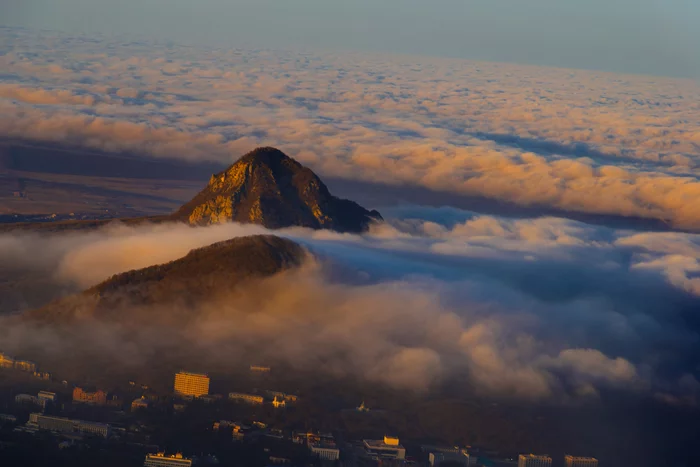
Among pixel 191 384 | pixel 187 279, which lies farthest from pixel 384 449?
pixel 187 279

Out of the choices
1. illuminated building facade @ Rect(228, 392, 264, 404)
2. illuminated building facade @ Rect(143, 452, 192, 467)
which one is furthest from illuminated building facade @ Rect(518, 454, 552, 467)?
illuminated building facade @ Rect(143, 452, 192, 467)

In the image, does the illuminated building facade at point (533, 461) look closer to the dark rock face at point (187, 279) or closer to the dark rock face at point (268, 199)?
the dark rock face at point (187, 279)

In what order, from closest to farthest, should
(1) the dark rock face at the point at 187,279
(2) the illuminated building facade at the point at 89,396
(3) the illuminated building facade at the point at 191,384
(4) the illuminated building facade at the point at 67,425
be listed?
1. (4) the illuminated building facade at the point at 67,425
2. (2) the illuminated building facade at the point at 89,396
3. (3) the illuminated building facade at the point at 191,384
4. (1) the dark rock face at the point at 187,279

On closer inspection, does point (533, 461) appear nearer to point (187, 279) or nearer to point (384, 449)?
point (384, 449)

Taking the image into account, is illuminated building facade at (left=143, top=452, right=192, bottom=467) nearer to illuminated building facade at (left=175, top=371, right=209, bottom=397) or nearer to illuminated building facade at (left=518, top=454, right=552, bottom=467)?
illuminated building facade at (left=175, top=371, right=209, bottom=397)

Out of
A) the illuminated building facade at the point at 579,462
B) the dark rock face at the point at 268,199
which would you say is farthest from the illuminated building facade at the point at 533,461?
the dark rock face at the point at 268,199

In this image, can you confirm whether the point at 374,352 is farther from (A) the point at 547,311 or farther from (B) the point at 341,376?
(A) the point at 547,311

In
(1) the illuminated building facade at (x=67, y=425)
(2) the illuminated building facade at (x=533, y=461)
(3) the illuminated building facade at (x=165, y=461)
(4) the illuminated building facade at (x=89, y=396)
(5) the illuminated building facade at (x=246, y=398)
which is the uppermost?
(5) the illuminated building facade at (x=246, y=398)
